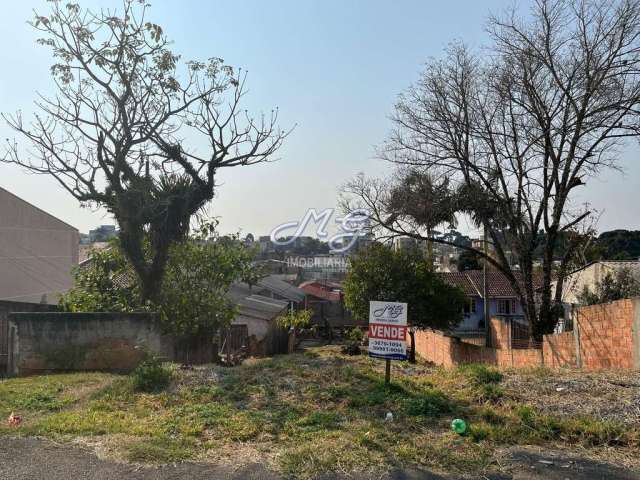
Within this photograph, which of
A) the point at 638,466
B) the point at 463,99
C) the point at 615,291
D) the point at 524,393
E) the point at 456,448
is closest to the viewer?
the point at 638,466

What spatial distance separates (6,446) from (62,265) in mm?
22910

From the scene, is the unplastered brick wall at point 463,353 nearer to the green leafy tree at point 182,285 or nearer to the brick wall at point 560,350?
the brick wall at point 560,350

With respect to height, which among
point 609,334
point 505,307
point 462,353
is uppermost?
point 505,307

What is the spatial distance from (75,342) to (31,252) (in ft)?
48.0

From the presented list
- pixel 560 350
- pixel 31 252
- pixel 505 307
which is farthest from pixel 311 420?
pixel 505 307

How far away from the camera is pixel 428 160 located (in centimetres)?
1919

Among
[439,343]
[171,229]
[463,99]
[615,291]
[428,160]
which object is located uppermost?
[463,99]

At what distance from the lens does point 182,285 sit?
14469 millimetres

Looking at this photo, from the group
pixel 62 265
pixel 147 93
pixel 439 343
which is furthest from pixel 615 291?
pixel 62 265

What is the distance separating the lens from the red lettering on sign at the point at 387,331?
24.3 ft

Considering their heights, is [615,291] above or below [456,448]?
above

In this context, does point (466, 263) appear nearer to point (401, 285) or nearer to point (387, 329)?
point (401, 285)

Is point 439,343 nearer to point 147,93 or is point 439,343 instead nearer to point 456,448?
point 147,93

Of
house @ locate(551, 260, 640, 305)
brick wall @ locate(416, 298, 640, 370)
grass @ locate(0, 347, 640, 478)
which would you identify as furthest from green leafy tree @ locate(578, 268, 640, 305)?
grass @ locate(0, 347, 640, 478)
